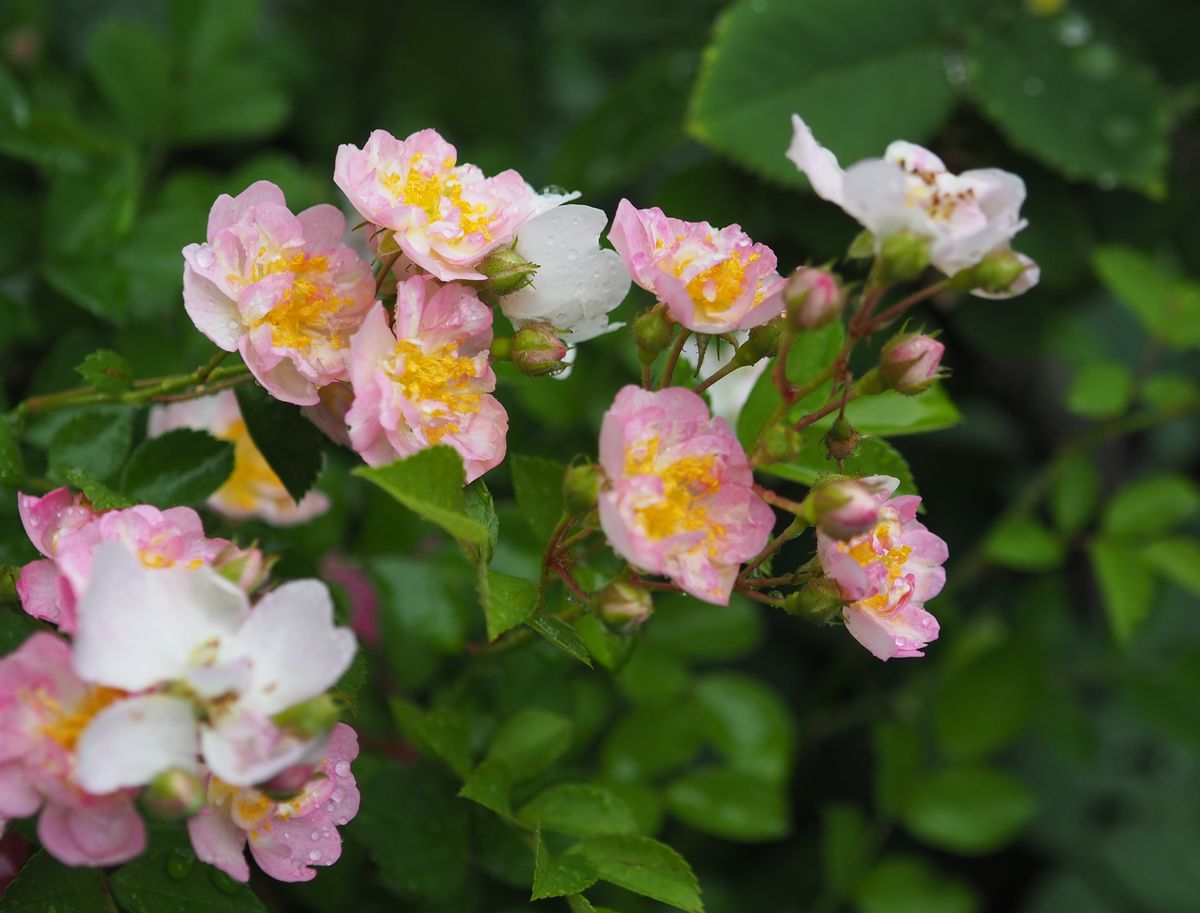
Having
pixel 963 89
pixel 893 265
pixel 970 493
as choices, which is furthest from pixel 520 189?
pixel 970 493

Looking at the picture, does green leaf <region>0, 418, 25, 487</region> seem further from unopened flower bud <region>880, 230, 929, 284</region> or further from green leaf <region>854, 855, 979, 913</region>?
green leaf <region>854, 855, 979, 913</region>

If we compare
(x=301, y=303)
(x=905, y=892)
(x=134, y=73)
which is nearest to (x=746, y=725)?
(x=905, y=892)

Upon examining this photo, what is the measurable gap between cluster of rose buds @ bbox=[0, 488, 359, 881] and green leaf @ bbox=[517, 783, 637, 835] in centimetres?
31

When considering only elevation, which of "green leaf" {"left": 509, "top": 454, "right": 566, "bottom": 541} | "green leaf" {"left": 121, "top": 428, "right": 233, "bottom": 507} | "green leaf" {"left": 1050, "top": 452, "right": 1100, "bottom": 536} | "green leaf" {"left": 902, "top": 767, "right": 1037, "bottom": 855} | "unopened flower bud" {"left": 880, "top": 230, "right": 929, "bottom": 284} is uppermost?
"unopened flower bud" {"left": 880, "top": 230, "right": 929, "bottom": 284}

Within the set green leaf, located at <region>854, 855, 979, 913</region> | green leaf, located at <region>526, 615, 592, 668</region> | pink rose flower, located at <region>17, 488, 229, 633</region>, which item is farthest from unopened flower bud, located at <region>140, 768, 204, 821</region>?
green leaf, located at <region>854, 855, 979, 913</region>

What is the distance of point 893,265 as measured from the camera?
775mm

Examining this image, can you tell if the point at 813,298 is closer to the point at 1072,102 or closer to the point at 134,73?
the point at 1072,102

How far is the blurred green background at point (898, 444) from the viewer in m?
1.26

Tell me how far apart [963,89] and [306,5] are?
1.28 m

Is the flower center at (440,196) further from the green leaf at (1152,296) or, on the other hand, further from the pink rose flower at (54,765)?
the green leaf at (1152,296)

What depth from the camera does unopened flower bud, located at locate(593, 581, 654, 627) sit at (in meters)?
0.77

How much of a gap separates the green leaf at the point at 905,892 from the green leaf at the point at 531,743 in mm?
754

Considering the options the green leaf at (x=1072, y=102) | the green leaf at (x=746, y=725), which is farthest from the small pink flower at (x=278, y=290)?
the green leaf at (x=1072, y=102)

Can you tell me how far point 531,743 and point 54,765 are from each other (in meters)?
0.45
